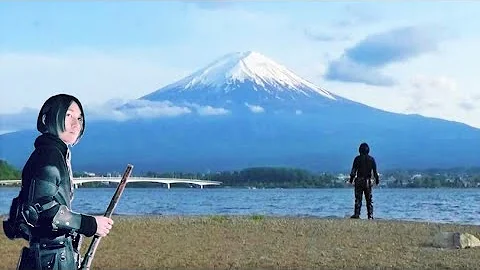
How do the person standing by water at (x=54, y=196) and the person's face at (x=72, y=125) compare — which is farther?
the person's face at (x=72, y=125)

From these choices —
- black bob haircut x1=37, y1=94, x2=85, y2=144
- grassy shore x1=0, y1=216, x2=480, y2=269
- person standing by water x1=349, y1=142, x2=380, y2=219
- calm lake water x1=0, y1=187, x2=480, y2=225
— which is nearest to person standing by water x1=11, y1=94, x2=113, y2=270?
black bob haircut x1=37, y1=94, x2=85, y2=144

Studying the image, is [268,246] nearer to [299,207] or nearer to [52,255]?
[52,255]

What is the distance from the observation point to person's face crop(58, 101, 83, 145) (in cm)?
473

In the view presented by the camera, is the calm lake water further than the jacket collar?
Yes

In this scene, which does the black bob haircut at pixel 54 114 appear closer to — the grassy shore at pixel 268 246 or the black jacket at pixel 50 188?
the black jacket at pixel 50 188

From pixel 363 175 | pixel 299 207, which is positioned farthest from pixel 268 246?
Answer: pixel 299 207

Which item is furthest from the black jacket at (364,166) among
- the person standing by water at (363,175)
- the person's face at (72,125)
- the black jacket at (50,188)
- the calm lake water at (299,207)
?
the black jacket at (50,188)

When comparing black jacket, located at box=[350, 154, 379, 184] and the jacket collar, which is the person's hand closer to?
the jacket collar

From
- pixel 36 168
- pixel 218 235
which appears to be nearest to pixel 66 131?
pixel 36 168

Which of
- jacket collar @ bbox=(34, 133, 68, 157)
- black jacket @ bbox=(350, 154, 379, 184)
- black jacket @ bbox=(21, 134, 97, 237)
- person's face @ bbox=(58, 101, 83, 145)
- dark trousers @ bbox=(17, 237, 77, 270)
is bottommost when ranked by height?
dark trousers @ bbox=(17, 237, 77, 270)

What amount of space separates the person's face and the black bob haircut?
2 cm

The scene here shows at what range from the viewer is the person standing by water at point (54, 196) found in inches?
180

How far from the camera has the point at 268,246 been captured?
511 inches

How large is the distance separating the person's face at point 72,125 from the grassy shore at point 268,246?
705 centimetres
